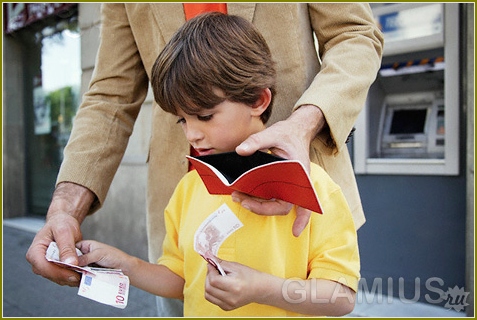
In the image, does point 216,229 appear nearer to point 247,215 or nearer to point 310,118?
point 247,215

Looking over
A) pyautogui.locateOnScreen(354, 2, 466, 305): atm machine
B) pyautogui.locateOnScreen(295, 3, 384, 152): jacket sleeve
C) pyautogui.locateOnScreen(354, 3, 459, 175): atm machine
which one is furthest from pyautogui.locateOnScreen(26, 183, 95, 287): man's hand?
pyautogui.locateOnScreen(354, 3, 459, 175): atm machine

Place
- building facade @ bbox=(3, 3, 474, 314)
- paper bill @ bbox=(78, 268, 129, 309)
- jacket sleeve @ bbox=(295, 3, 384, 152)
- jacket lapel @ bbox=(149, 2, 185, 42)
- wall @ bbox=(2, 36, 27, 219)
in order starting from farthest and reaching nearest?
1. wall @ bbox=(2, 36, 27, 219)
2. building facade @ bbox=(3, 3, 474, 314)
3. jacket lapel @ bbox=(149, 2, 185, 42)
4. jacket sleeve @ bbox=(295, 3, 384, 152)
5. paper bill @ bbox=(78, 268, 129, 309)

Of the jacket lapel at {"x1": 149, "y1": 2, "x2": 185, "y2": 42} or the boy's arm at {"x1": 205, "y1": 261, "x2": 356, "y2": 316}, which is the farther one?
the jacket lapel at {"x1": 149, "y1": 2, "x2": 185, "y2": 42}

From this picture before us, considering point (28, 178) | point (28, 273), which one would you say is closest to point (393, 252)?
point (28, 273)

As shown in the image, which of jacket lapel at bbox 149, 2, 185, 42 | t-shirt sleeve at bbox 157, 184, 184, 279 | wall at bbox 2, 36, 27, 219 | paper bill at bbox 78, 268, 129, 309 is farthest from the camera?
wall at bbox 2, 36, 27, 219

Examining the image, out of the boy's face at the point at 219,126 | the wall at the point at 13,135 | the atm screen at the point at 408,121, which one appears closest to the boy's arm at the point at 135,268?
the boy's face at the point at 219,126

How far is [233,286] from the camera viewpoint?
109cm

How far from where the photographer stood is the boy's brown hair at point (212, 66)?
4.05ft

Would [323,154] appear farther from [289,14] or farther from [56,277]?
[56,277]

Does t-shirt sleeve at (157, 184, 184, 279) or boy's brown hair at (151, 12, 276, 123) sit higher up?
boy's brown hair at (151, 12, 276, 123)

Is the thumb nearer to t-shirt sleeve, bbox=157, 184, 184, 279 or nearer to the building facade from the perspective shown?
t-shirt sleeve, bbox=157, 184, 184, 279

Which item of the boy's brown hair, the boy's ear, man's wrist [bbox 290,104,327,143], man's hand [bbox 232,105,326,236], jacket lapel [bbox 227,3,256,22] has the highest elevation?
jacket lapel [bbox 227,3,256,22]

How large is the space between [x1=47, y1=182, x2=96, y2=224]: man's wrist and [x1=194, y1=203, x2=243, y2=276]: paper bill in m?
0.42

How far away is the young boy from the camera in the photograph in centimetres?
119
